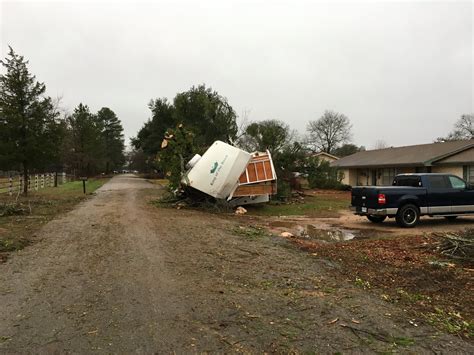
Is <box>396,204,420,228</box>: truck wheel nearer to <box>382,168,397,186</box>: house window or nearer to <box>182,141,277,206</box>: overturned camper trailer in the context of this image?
<box>182,141,277,206</box>: overturned camper trailer

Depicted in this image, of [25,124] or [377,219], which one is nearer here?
[377,219]

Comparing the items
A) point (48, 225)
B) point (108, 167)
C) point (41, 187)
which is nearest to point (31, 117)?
point (41, 187)

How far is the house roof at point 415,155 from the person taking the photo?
106ft

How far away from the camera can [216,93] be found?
4609 cm

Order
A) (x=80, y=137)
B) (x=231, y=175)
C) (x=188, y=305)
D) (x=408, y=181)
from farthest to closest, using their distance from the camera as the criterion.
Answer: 1. (x=80, y=137)
2. (x=231, y=175)
3. (x=408, y=181)
4. (x=188, y=305)

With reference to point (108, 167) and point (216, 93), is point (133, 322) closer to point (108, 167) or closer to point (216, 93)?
point (216, 93)

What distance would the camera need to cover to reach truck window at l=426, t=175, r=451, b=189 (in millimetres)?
15320

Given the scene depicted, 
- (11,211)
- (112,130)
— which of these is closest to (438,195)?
(11,211)

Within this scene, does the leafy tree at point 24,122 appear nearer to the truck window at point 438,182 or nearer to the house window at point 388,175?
the truck window at point 438,182

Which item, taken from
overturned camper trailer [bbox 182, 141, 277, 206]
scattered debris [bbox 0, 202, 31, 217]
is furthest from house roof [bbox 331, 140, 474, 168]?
scattered debris [bbox 0, 202, 31, 217]

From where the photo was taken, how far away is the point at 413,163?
33.2 metres

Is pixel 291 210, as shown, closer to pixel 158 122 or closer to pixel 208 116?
pixel 208 116

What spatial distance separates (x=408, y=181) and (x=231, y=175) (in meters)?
7.38

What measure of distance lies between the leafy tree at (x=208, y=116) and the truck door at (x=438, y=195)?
22.2 m
